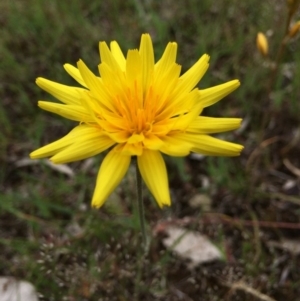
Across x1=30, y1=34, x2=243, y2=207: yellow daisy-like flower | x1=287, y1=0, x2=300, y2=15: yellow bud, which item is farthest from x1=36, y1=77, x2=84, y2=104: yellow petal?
x1=287, y1=0, x2=300, y2=15: yellow bud

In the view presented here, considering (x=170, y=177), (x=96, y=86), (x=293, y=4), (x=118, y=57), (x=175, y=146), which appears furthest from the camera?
(x=170, y=177)

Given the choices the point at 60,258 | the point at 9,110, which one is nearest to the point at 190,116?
the point at 60,258

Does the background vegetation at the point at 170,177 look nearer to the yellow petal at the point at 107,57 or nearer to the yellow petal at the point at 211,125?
the yellow petal at the point at 211,125

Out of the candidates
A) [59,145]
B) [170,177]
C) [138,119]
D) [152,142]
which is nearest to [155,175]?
[152,142]

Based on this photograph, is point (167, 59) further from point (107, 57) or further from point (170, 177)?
point (170, 177)

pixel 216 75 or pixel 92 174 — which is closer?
pixel 92 174

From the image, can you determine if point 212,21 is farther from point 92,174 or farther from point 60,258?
point 60,258
